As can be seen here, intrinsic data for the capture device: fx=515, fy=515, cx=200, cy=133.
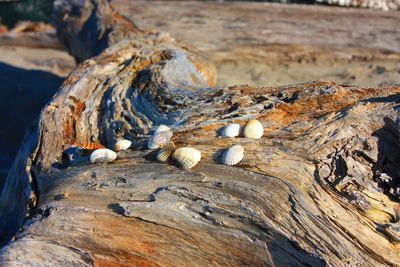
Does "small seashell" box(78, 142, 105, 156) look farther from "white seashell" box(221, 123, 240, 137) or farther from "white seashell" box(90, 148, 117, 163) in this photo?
"white seashell" box(221, 123, 240, 137)

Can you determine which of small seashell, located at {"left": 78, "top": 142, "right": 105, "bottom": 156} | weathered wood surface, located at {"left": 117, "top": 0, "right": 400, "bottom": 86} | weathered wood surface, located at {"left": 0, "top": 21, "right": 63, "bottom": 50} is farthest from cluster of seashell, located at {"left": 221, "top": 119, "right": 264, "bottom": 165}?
weathered wood surface, located at {"left": 0, "top": 21, "right": 63, "bottom": 50}

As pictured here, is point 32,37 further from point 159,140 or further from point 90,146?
point 159,140

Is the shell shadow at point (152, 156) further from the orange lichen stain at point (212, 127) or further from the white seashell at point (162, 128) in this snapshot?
the orange lichen stain at point (212, 127)

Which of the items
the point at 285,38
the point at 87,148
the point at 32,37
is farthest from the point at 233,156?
the point at 32,37

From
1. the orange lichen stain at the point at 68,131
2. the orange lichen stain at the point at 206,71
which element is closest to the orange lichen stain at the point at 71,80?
the orange lichen stain at the point at 68,131

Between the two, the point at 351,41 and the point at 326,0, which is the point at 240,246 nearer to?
the point at 351,41

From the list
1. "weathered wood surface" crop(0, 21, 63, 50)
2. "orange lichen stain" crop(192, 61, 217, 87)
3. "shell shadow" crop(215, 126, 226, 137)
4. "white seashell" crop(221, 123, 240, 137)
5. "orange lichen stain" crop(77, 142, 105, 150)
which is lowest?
"weathered wood surface" crop(0, 21, 63, 50)
